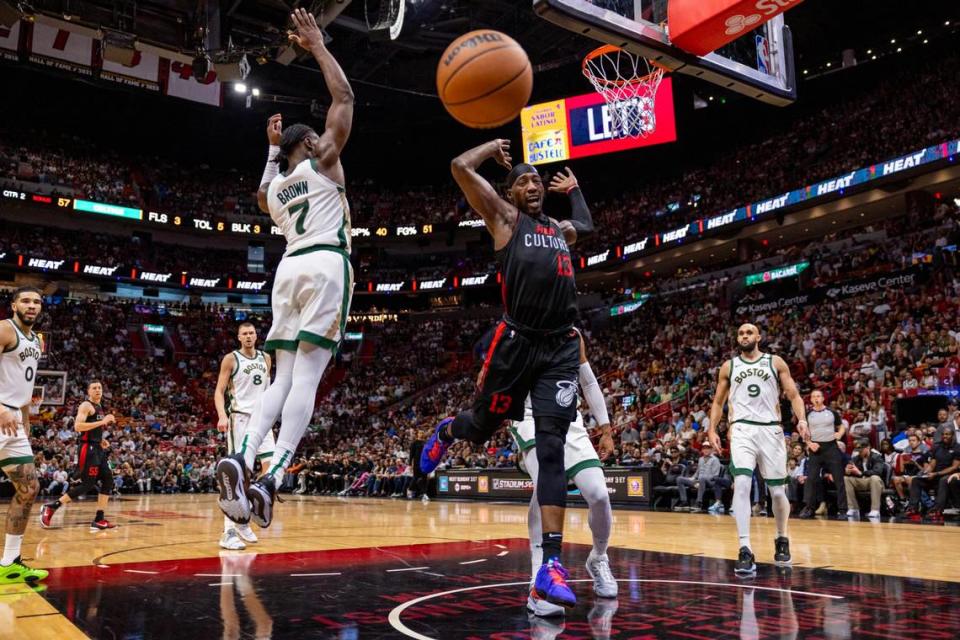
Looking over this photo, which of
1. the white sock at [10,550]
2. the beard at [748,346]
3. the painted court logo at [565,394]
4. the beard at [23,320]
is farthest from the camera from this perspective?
the beard at [748,346]

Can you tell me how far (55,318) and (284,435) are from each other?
32.4 meters

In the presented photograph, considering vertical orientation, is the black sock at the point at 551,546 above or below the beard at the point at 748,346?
below

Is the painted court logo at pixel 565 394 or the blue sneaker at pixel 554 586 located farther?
the painted court logo at pixel 565 394

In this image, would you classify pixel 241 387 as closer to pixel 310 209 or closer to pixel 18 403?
pixel 18 403

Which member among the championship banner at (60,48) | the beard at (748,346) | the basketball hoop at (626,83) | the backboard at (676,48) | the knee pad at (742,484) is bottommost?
the knee pad at (742,484)

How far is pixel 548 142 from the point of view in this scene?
2539cm

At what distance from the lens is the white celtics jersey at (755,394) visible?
6438mm

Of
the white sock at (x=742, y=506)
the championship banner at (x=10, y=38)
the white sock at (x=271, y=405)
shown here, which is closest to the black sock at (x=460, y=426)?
the white sock at (x=271, y=405)

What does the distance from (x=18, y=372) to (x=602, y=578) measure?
4.34 m

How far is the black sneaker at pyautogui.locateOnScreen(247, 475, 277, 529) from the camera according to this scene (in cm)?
358

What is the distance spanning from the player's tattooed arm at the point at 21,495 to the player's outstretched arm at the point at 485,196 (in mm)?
3835

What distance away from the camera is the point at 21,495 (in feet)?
18.0

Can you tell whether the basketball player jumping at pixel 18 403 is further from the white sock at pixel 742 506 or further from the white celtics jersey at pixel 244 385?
the white sock at pixel 742 506

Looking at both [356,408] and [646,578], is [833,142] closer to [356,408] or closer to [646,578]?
[356,408]
